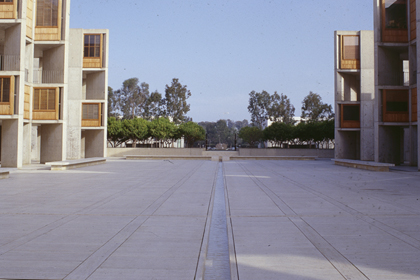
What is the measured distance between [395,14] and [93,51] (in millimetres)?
24974

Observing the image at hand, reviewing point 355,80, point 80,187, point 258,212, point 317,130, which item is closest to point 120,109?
point 317,130

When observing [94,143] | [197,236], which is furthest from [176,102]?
[197,236]

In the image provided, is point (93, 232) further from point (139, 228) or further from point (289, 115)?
point (289, 115)

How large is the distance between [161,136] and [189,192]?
44.2 metres

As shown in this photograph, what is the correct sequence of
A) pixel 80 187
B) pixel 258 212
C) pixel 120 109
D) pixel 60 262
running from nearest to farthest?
1. pixel 60 262
2. pixel 258 212
3. pixel 80 187
4. pixel 120 109

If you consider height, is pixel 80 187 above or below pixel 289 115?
below

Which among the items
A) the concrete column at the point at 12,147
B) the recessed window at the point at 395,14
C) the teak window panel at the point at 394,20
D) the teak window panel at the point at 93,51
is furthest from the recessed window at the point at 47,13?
the recessed window at the point at 395,14

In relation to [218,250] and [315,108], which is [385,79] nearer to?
[218,250]

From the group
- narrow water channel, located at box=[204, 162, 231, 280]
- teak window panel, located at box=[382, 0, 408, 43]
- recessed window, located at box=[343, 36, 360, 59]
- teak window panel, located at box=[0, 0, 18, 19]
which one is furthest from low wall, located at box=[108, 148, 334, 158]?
narrow water channel, located at box=[204, 162, 231, 280]

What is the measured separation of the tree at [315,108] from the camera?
227 ft

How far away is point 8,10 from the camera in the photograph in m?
22.2

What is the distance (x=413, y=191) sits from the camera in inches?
A: 497

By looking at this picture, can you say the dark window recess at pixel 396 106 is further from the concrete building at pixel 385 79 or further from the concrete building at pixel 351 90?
the concrete building at pixel 351 90

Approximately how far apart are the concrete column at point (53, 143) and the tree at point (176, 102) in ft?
156
